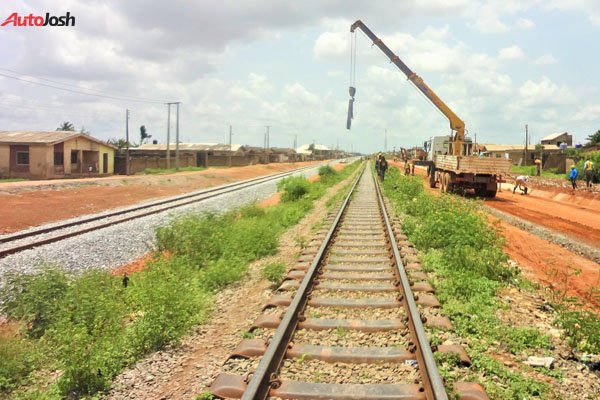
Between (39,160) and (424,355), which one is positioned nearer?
(424,355)

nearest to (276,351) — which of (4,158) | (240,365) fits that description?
(240,365)

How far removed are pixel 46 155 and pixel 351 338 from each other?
39.9m

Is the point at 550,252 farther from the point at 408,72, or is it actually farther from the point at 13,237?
the point at 408,72

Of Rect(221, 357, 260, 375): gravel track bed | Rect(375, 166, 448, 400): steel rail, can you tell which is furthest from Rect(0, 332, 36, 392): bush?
Rect(375, 166, 448, 400): steel rail

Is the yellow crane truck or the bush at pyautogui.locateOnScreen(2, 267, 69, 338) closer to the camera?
the bush at pyautogui.locateOnScreen(2, 267, 69, 338)

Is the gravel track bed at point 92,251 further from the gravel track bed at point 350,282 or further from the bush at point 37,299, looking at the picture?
the gravel track bed at point 350,282

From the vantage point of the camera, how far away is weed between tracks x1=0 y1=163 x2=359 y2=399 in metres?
4.67

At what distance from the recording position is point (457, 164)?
73.4 ft

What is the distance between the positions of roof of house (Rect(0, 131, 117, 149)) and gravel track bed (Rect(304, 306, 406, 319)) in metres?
38.8

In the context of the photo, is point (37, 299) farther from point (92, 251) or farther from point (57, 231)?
point (57, 231)

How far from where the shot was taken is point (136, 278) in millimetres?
8148

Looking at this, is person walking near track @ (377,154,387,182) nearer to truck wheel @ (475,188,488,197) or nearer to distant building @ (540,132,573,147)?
truck wheel @ (475,188,488,197)

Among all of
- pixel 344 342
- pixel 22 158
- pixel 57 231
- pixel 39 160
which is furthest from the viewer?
pixel 22 158

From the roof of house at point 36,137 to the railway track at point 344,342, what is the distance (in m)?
37.5
